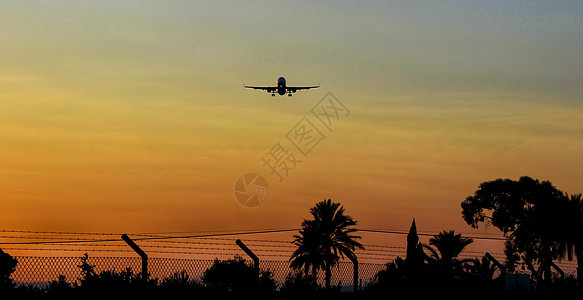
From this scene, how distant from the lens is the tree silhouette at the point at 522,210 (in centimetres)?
12100

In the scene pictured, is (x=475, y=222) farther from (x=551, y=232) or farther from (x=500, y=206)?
(x=551, y=232)

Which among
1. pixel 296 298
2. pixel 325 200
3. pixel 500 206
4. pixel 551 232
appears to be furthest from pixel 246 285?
pixel 500 206

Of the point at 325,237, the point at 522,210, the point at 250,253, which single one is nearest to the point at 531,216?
the point at 522,210

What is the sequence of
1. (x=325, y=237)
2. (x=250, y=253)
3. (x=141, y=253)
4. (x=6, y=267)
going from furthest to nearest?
(x=325, y=237) → (x=250, y=253) → (x=141, y=253) → (x=6, y=267)

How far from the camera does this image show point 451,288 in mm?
31703

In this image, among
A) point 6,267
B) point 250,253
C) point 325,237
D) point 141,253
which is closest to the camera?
point 6,267

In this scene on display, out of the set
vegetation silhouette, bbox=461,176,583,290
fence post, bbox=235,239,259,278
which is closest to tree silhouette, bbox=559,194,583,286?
vegetation silhouette, bbox=461,176,583,290

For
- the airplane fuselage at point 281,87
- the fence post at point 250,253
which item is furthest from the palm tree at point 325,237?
the fence post at point 250,253

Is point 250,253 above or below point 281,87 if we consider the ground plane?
below

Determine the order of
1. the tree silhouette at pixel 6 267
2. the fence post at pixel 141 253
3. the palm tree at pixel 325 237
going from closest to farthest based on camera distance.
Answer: the tree silhouette at pixel 6 267 < the fence post at pixel 141 253 < the palm tree at pixel 325 237

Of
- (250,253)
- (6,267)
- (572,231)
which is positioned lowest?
(6,267)

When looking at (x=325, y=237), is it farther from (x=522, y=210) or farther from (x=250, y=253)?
(x=250, y=253)

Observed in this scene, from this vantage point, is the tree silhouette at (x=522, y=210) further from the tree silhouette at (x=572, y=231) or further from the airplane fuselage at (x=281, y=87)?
the airplane fuselage at (x=281, y=87)

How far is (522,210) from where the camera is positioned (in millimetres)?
132500
